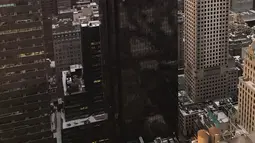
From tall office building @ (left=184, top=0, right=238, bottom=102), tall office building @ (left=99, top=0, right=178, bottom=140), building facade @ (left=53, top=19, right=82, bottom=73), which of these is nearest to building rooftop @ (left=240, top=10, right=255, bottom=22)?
tall office building @ (left=184, top=0, right=238, bottom=102)

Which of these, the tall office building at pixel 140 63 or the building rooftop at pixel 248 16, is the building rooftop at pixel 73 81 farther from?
the building rooftop at pixel 248 16

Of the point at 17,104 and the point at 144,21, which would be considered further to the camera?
the point at 144,21

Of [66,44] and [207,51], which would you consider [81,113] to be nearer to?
[66,44]

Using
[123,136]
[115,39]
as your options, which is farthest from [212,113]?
[115,39]

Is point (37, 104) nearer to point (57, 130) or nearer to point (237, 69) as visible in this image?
point (57, 130)

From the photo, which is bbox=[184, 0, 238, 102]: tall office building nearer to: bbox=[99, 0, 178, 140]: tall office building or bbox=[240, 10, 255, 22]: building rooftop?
bbox=[99, 0, 178, 140]: tall office building

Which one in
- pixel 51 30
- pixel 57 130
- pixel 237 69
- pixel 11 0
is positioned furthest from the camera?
pixel 51 30
